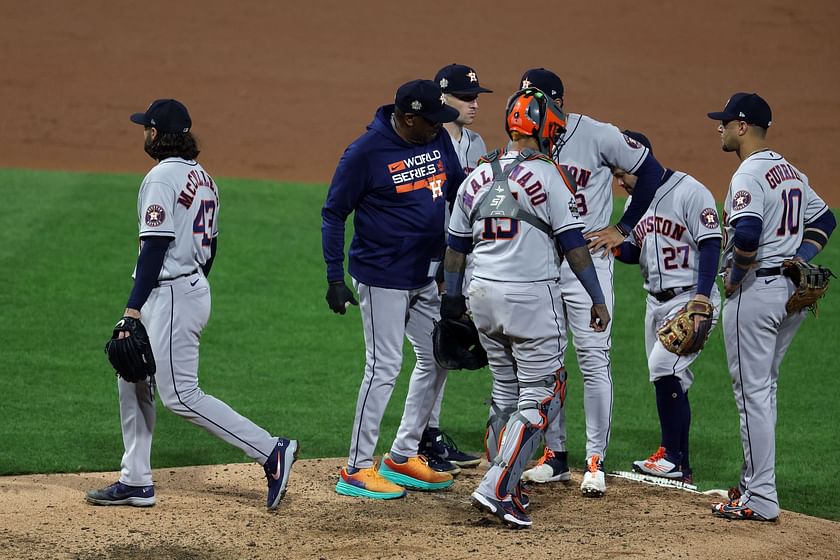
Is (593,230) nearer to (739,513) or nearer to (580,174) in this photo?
(580,174)

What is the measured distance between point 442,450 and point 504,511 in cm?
127

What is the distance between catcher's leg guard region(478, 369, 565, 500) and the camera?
4.87m

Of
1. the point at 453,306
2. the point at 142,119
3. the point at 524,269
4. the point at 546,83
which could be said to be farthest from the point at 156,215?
the point at 546,83

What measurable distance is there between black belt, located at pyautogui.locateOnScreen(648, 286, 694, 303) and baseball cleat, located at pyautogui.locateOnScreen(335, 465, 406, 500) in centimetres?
181

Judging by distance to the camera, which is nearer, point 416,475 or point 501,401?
point 501,401

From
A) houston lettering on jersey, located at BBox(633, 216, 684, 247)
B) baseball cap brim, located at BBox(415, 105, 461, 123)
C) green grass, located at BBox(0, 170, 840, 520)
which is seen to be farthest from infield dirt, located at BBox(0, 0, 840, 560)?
baseball cap brim, located at BBox(415, 105, 461, 123)

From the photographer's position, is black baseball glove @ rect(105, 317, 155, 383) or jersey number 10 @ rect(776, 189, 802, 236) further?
jersey number 10 @ rect(776, 189, 802, 236)

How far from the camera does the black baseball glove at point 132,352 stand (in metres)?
4.93

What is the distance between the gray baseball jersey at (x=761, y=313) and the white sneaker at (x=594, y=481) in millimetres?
674

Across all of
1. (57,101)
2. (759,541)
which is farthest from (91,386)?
(57,101)

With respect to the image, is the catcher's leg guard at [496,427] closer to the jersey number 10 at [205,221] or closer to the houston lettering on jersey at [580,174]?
the houston lettering on jersey at [580,174]

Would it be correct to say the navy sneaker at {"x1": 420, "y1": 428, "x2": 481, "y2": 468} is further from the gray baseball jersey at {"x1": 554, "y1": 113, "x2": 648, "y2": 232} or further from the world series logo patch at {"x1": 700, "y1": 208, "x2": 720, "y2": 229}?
the world series logo patch at {"x1": 700, "y1": 208, "x2": 720, "y2": 229}

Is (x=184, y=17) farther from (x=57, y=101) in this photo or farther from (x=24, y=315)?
(x=24, y=315)

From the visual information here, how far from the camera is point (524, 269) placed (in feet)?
16.0
